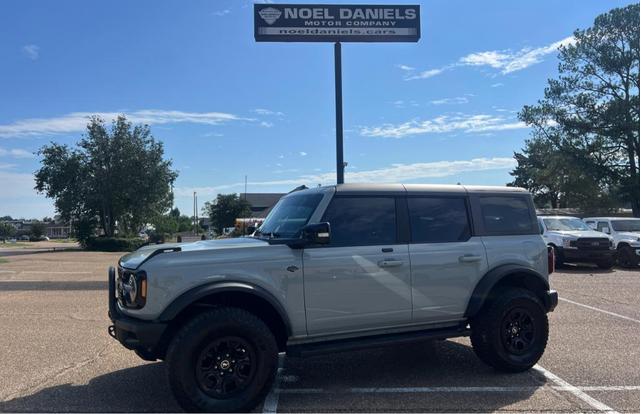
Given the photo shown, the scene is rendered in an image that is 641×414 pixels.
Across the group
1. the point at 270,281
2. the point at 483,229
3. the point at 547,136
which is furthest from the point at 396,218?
the point at 547,136

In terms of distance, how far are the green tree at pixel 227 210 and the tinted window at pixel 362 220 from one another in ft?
207

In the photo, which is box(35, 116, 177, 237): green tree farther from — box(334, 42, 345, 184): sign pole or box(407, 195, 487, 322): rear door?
box(407, 195, 487, 322): rear door

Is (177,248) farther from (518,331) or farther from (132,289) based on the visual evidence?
(518,331)

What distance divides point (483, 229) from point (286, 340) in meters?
2.47

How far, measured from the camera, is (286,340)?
502cm

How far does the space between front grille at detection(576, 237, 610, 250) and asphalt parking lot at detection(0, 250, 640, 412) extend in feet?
29.2

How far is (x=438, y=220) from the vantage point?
570 cm

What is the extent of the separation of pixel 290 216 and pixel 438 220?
5.13 ft

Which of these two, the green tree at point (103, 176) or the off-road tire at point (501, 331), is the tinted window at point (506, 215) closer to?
the off-road tire at point (501, 331)

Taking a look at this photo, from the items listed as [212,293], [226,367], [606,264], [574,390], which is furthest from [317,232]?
[606,264]

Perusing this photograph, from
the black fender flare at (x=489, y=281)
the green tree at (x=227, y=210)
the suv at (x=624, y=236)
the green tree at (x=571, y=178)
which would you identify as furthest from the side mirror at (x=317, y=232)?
the green tree at (x=227, y=210)

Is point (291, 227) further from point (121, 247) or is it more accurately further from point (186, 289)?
point (121, 247)

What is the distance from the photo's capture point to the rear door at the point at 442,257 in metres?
5.41

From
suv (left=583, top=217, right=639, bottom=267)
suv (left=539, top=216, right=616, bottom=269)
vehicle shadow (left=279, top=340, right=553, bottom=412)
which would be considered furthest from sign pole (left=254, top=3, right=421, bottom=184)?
suv (left=583, top=217, right=639, bottom=267)
